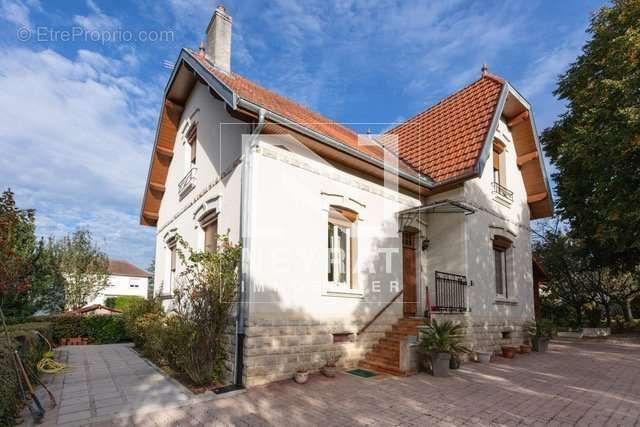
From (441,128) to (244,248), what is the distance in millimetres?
7781

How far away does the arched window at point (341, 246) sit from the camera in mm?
8451

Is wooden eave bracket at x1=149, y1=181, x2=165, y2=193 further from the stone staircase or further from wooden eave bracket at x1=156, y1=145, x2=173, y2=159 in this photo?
the stone staircase

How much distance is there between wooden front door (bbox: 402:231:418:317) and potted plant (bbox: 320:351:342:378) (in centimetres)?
270

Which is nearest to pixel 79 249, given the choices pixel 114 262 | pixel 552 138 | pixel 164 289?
pixel 164 289

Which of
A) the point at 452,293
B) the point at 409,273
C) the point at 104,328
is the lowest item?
the point at 104,328

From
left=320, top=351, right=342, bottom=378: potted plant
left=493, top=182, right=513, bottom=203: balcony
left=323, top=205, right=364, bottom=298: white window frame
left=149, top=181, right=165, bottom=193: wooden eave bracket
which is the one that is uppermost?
Result: left=149, top=181, right=165, bottom=193: wooden eave bracket

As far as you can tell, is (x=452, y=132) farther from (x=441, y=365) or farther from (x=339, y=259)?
(x=441, y=365)

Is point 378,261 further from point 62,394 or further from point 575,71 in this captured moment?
point 575,71

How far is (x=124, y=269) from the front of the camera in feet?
153

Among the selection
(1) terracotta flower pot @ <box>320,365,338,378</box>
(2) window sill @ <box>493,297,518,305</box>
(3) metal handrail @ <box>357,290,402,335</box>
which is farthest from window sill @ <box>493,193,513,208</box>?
(1) terracotta flower pot @ <box>320,365,338,378</box>

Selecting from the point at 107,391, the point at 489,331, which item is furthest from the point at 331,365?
the point at 489,331

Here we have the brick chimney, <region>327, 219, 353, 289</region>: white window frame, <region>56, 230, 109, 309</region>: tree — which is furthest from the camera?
<region>56, 230, 109, 309</region>: tree

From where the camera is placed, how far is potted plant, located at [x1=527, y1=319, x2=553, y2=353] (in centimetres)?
1131

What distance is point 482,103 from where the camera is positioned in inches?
440
